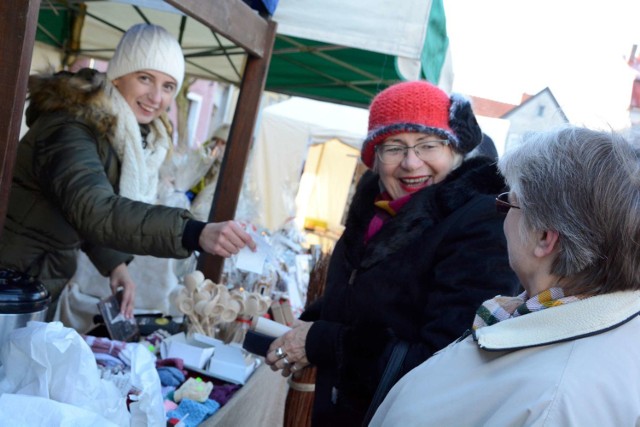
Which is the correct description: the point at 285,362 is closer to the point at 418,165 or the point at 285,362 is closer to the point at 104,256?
the point at 418,165

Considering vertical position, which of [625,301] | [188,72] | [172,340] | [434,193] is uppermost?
[188,72]

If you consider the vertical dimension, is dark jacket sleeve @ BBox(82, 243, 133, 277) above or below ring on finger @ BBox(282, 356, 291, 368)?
above

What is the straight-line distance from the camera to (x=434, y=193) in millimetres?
1823

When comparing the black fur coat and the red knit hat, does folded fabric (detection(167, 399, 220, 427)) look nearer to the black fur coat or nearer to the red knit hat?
the black fur coat

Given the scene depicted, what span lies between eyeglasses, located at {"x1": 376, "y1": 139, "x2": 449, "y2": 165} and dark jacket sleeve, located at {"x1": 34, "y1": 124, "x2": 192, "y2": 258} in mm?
687

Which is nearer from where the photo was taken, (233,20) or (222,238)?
(222,238)

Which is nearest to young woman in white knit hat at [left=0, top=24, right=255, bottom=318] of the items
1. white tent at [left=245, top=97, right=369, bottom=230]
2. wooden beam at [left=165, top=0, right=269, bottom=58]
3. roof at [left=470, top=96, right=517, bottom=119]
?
wooden beam at [left=165, top=0, right=269, bottom=58]

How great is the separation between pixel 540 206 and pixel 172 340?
5.63 feet

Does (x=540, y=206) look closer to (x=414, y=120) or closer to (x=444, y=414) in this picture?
(x=444, y=414)

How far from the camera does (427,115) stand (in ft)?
6.23

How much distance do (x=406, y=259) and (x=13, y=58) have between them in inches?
44.0

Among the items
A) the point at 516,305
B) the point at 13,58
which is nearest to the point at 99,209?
the point at 13,58

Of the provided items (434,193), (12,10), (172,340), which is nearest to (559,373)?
(434,193)

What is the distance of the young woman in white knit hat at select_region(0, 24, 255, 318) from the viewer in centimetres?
201
